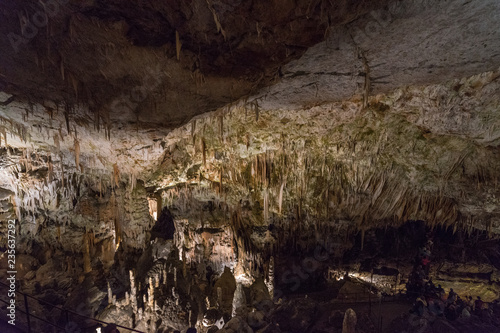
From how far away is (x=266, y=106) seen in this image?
4.86 metres

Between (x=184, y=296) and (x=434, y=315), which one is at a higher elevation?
(x=434, y=315)

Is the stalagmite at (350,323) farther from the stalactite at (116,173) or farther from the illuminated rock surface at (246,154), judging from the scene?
the stalactite at (116,173)

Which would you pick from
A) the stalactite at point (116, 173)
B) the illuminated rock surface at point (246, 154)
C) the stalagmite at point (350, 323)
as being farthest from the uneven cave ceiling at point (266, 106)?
the stalagmite at point (350, 323)

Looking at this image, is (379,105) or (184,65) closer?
(184,65)

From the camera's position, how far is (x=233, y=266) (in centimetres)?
915

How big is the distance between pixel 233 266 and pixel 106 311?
4.16 metres

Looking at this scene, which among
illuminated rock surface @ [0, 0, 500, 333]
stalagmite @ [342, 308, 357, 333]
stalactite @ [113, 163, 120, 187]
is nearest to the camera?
illuminated rock surface @ [0, 0, 500, 333]

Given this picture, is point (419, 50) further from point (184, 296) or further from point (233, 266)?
point (233, 266)

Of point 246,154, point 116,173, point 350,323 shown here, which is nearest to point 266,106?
point 246,154

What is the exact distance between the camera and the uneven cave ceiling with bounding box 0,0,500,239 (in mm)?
2699

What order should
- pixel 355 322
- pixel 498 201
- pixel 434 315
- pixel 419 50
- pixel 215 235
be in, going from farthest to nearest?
pixel 215 235 < pixel 498 201 < pixel 434 315 < pixel 355 322 < pixel 419 50

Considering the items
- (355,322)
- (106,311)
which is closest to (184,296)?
(106,311)

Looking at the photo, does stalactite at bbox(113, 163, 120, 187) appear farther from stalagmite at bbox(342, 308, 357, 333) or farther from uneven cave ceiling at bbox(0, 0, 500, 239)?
stalagmite at bbox(342, 308, 357, 333)

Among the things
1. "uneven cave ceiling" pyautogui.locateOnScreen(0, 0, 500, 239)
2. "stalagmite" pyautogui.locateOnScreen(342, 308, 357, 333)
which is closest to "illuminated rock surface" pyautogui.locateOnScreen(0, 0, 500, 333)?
"uneven cave ceiling" pyautogui.locateOnScreen(0, 0, 500, 239)
